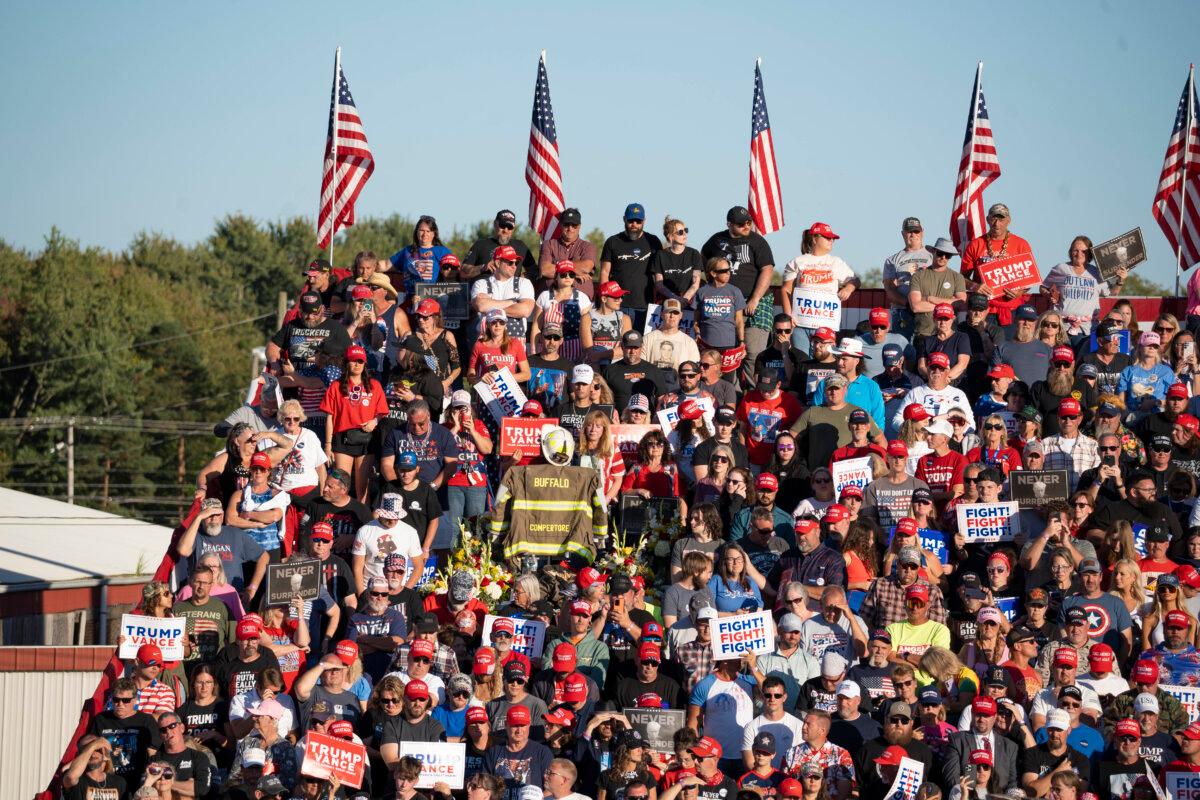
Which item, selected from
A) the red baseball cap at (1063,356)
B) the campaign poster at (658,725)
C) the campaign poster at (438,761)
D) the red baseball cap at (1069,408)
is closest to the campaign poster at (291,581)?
the campaign poster at (438,761)

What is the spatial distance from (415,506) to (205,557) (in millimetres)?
2061

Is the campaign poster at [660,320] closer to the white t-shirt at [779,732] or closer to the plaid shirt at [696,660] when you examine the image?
the plaid shirt at [696,660]

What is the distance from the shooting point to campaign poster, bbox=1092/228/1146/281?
67.8ft

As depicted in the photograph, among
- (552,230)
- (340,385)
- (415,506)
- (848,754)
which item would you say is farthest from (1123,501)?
(552,230)

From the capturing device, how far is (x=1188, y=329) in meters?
20.4

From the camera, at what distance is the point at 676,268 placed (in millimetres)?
20969

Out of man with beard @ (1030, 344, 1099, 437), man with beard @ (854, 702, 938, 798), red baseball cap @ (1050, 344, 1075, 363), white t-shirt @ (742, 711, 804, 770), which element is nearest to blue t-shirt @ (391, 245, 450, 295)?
man with beard @ (1030, 344, 1099, 437)

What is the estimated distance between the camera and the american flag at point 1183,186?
23266mm

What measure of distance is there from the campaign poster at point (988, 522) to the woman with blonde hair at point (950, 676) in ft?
5.88

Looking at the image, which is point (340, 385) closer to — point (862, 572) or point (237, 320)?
point (862, 572)

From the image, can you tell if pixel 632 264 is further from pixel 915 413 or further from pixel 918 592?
pixel 918 592

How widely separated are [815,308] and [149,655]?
845 centimetres

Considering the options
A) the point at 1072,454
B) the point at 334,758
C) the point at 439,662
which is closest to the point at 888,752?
the point at 439,662

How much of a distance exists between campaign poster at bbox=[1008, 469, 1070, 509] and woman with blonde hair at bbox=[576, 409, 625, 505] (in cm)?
381
